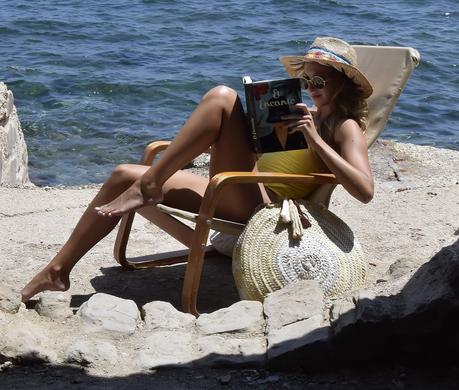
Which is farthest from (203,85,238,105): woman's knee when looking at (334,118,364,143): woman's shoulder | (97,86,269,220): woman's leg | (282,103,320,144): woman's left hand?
(334,118,364,143): woman's shoulder

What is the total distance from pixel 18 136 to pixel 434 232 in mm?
3651

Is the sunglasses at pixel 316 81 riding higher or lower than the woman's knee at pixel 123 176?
higher

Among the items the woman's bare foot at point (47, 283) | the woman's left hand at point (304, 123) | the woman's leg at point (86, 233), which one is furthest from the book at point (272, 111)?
the woman's bare foot at point (47, 283)

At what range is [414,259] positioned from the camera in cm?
451

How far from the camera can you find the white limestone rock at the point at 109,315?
Result: 3.79 meters

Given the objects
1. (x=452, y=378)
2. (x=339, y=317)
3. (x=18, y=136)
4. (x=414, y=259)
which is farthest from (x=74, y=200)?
(x=452, y=378)

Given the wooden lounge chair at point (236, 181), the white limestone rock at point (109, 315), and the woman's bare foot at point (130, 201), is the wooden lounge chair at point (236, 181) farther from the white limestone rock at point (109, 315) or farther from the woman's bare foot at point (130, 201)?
the white limestone rock at point (109, 315)

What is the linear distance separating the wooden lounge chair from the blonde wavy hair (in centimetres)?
25

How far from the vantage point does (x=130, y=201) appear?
13.9 ft

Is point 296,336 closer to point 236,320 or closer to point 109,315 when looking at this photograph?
point 236,320

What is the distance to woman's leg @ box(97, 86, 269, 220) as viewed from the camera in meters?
4.20

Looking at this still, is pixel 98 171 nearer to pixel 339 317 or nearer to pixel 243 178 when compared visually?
pixel 243 178

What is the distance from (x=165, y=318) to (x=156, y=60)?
8821mm

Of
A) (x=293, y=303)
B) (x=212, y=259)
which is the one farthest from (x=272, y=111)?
(x=212, y=259)
